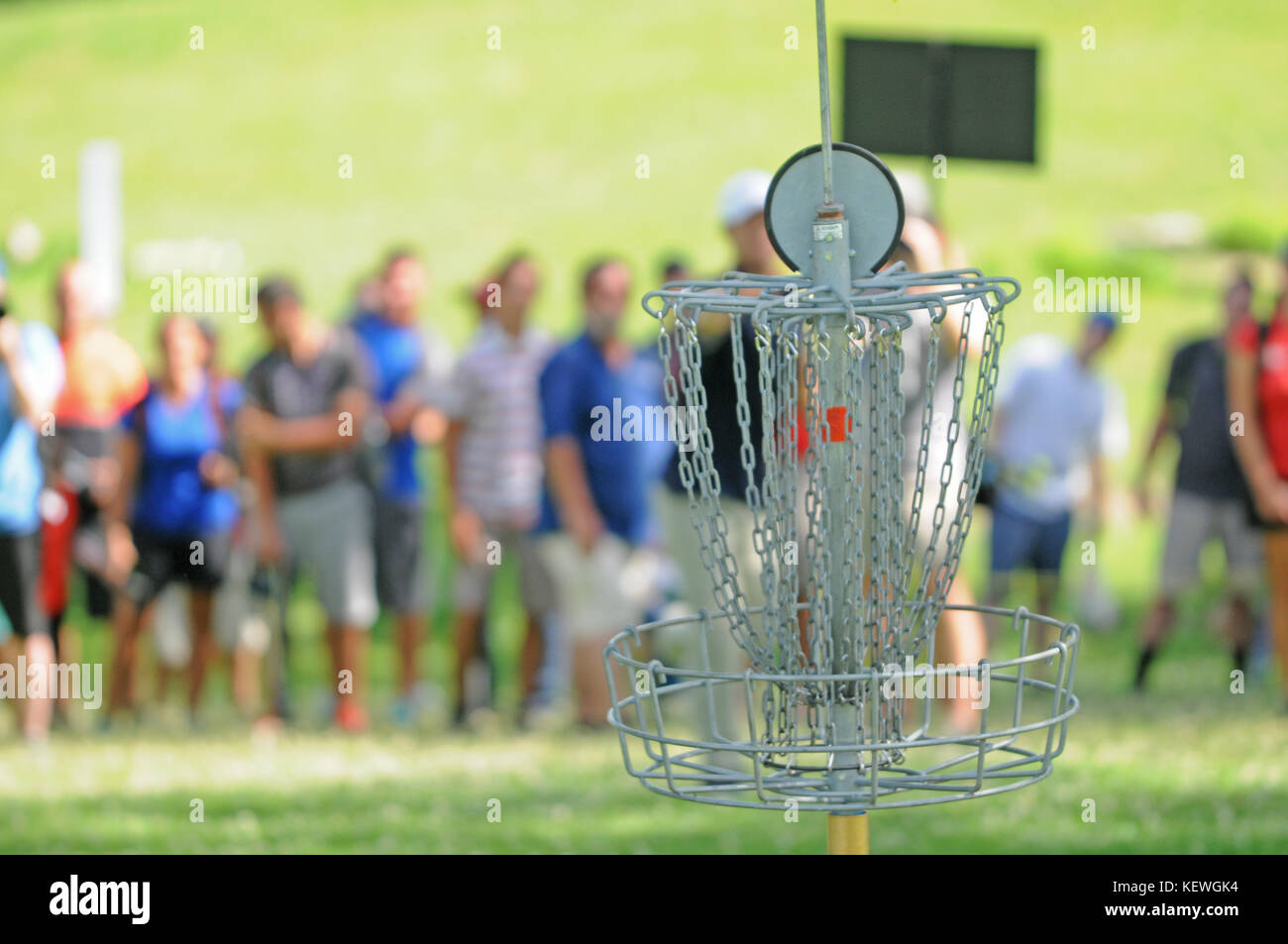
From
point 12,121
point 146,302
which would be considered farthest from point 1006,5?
point 12,121

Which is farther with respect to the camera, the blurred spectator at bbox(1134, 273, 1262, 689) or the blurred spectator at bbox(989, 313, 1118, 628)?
the blurred spectator at bbox(989, 313, 1118, 628)

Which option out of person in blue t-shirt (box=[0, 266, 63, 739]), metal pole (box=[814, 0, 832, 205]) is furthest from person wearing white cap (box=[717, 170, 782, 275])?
metal pole (box=[814, 0, 832, 205])

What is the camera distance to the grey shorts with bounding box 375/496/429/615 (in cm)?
877

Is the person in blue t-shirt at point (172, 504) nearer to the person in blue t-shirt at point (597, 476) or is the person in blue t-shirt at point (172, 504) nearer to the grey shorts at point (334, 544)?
the grey shorts at point (334, 544)

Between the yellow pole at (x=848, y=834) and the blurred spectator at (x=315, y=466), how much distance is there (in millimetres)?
6109

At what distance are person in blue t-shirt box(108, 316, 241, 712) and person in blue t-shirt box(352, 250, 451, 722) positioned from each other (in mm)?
872

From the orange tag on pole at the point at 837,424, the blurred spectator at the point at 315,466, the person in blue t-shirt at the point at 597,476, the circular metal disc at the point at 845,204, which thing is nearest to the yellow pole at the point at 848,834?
the orange tag on pole at the point at 837,424

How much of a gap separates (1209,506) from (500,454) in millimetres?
3831

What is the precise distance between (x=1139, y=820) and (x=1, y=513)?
5206 millimetres

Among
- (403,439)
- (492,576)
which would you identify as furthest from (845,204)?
(403,439)

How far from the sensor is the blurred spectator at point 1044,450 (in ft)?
29.4

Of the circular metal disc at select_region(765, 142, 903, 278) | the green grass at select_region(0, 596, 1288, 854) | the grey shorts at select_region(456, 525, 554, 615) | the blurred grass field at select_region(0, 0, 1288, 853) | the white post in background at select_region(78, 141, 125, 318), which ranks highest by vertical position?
the blurred grass field at select_region(0, 0, 1288, 853)

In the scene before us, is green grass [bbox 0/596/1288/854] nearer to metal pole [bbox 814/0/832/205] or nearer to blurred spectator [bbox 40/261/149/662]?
blurred spectator [bbox 40/261/149/662]

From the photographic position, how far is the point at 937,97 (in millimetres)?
3074
